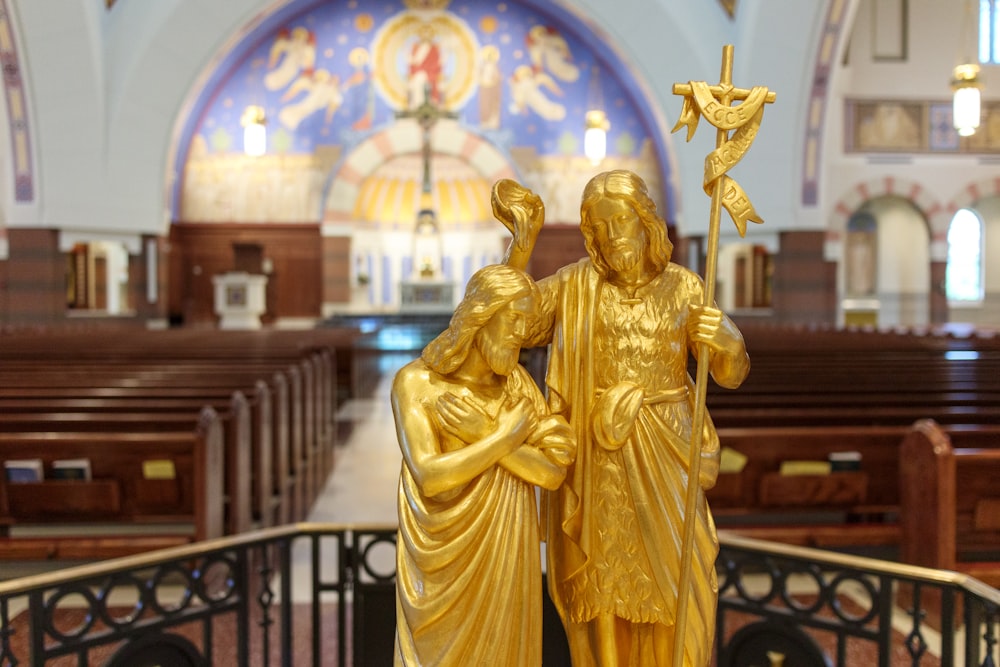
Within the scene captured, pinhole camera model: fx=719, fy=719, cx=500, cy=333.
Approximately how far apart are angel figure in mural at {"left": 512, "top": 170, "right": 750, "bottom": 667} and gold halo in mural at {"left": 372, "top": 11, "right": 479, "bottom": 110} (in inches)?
589

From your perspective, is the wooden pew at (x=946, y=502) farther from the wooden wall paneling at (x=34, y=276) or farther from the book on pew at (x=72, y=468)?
the wooden wall paneling at (x=34, y=276)

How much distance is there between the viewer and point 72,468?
10.4 ft

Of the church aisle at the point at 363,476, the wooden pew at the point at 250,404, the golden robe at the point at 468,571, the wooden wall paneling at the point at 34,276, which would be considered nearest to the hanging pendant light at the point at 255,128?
the wooden wall paneling at the point at 34,276

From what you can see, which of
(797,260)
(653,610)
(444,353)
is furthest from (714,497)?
(797,260)

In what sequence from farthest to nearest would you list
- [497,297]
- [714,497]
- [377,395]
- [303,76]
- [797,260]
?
[303,76], [797,260], [377,395], [714,497], [497,297]

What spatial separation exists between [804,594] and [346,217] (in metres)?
14.1

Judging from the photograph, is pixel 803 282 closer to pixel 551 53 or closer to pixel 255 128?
pixel 551 53

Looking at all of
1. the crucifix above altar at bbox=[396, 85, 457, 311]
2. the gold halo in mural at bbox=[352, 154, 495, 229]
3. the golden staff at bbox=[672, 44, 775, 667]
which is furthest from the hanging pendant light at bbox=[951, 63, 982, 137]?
the gold halo in mural at bbox=[352, 154, 495, 229]

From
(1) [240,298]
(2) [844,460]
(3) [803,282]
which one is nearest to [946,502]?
(2) [844,460]

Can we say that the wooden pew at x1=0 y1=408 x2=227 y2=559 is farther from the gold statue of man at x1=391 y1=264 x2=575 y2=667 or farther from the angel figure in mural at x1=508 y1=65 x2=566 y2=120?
the angel figure in mural at x1=508 y1=65 x2=566 y2=120

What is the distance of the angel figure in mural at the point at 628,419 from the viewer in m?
1.37

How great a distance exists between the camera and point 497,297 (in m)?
A: 1.27

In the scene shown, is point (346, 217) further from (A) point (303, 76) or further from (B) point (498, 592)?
(B) point (498, 592)

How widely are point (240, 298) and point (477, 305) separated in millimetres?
13910
